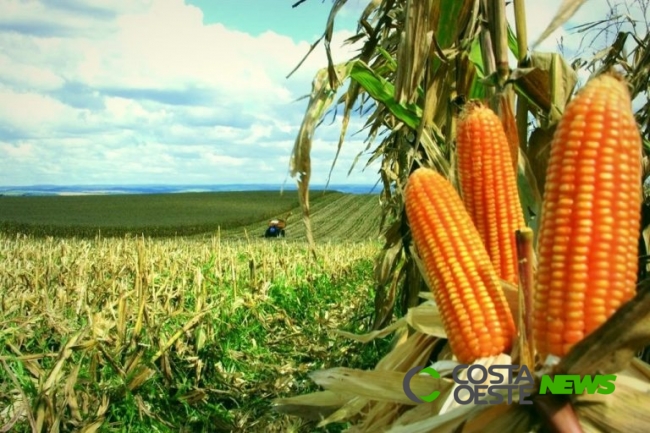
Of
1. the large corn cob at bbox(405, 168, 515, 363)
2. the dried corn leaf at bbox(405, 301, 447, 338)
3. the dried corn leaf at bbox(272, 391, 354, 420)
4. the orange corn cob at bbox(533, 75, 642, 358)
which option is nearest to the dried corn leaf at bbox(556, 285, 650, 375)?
the orange corn cob at bbox(533, 75, 642, 358)

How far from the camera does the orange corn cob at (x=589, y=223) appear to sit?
151 centimetres

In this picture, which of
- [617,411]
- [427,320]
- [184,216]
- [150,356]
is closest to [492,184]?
[427,320]

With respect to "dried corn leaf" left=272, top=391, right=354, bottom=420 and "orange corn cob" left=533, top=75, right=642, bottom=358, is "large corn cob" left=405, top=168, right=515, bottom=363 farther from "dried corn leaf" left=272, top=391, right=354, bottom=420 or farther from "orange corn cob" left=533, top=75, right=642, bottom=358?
"dried corn leaf" left=272, top=391, right=354, bottom=420

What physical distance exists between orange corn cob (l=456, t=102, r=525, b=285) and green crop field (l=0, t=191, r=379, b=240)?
37.6 m

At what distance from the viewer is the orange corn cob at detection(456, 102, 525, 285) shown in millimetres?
2098

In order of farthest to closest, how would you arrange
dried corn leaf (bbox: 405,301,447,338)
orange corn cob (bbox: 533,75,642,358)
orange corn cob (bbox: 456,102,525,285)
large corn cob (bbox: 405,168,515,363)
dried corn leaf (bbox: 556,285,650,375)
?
dried corn leaf (bbox: 405,301,447,338)
orange corn cob (bbox: 456,102,525,285)
large corn cob (bbox: 405,168,515,363)
orange corn cob (bbox: 533,75,642,358)
dried corn leaf (bbox: 556,285,650,375)

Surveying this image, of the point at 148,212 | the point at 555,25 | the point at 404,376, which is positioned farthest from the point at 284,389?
the point at 148,212

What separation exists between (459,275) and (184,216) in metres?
60.7

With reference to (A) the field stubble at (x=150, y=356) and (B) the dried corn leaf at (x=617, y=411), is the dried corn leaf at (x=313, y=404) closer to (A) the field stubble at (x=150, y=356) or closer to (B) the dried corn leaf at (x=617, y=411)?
(B) the dried corn leaf at (x=617, y=411)

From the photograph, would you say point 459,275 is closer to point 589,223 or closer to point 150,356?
point 589,223

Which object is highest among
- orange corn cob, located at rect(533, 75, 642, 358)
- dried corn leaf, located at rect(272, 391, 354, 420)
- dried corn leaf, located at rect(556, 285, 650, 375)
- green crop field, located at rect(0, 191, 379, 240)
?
orange corn cob, located at rect(533, 75, 642, 358)

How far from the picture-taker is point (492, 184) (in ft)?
6.94

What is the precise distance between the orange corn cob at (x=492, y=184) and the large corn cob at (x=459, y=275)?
0.44ft

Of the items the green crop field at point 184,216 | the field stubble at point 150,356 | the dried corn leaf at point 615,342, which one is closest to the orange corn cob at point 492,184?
the dried corn leaf at point 615,342
